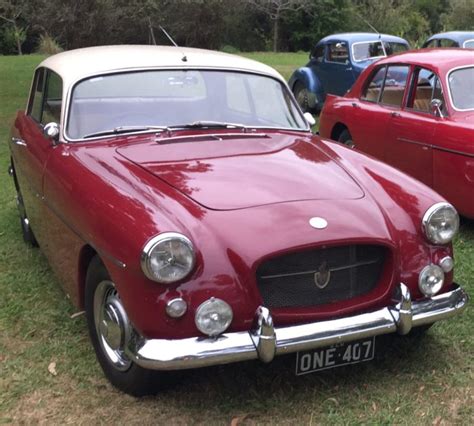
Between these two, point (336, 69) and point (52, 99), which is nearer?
point (52, 99)

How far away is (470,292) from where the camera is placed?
421 cm

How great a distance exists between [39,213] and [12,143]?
3.71ft

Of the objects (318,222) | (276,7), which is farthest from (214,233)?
(276,7)

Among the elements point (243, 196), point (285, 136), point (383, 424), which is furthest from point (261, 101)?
point (383, 424)

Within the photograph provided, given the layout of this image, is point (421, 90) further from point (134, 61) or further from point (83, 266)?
point (83, 266)

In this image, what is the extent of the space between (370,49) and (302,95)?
5.13 ft

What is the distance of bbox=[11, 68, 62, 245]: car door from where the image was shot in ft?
13.2

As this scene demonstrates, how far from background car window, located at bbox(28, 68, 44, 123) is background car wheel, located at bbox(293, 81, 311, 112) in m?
7.92

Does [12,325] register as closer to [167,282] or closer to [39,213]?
[39,213]

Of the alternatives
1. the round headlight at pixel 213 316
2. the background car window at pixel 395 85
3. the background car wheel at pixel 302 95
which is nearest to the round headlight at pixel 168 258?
the round headlight at pixel 213 316

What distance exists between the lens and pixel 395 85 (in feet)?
21.7

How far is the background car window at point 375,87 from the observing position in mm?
6832

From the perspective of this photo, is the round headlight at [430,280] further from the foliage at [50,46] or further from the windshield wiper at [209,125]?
the foliage at [50,46]

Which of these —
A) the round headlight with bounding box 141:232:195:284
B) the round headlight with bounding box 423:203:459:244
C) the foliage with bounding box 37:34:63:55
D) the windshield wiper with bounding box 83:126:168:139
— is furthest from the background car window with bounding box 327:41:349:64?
the foliage with bounding box 37:34:63:55
